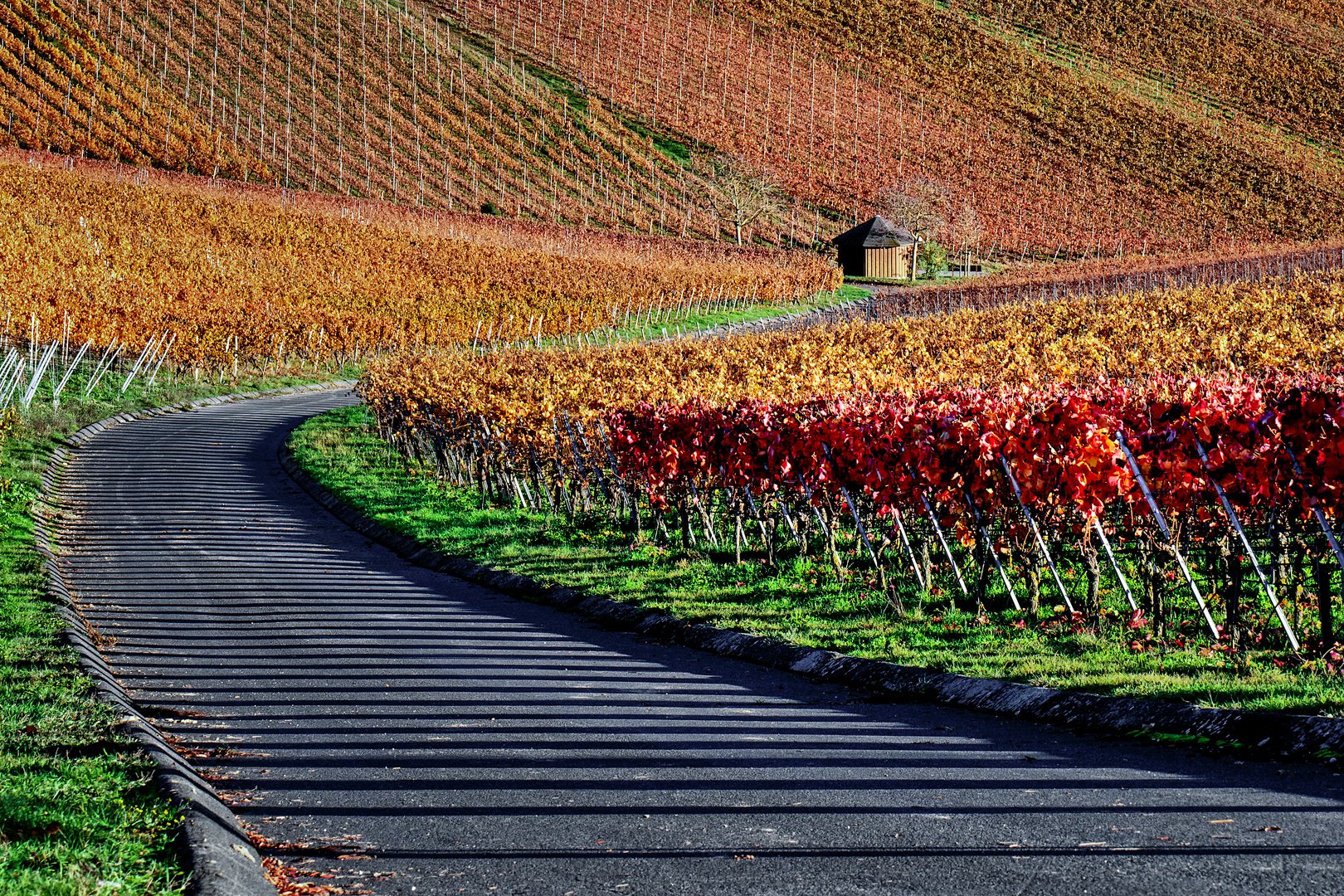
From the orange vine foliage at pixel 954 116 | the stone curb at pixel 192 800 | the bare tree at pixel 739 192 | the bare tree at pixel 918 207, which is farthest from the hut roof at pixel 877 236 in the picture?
the stone curb at pixel 192 800

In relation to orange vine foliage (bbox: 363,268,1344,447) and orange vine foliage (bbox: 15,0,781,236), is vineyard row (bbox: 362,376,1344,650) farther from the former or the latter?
orange vine foliage (bbox: 15,0,781,236)

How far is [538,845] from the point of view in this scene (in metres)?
7.04

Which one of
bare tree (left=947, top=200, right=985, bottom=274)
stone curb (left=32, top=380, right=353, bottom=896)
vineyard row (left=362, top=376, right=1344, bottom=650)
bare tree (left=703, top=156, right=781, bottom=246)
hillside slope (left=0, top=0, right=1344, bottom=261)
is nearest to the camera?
stone curb (left=32, top=380, right=353, bottom=896)

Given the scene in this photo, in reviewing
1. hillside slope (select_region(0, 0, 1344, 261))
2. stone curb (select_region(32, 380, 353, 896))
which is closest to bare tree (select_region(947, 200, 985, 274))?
hillside slope (select_region(0, 0, 1344, 261))

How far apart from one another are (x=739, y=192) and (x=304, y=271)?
42437 mm

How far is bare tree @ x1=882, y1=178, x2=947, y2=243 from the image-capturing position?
96.9m

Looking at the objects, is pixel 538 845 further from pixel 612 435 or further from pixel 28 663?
pixel 612 435

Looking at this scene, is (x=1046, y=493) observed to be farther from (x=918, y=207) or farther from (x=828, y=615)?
(x=918, y=207)

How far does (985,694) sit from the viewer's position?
991 centimetres

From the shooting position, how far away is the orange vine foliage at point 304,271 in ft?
169

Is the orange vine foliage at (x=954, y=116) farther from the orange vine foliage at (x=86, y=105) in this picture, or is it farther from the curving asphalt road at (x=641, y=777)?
the curving asphalt road at (x=641, y=777)

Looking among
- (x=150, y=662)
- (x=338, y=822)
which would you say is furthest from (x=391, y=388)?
(x=338, y=822)

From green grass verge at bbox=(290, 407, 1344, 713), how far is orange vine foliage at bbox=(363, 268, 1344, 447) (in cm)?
197

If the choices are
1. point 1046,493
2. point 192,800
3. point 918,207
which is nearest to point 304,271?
point 918,207
